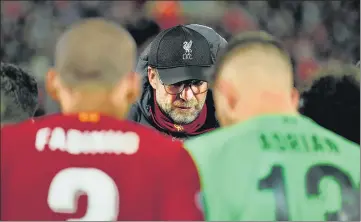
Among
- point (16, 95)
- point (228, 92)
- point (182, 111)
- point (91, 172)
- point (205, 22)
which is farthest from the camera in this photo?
point (205, 22)

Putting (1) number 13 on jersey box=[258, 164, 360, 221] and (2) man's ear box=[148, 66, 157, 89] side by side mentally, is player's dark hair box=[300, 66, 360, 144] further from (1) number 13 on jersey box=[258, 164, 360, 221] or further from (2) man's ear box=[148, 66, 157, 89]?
(2) man's ear box=[148, 66, 157, 89]

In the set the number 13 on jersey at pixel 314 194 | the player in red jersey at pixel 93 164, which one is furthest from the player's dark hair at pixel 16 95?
the number 13 on jersey at pixel 314 194

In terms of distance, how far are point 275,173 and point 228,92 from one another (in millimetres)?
364

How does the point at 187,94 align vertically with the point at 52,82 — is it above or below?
above

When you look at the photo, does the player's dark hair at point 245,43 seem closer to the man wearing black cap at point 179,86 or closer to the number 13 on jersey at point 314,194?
the number 13 on jersey at point 314,194

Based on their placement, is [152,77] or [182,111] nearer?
[182,111]

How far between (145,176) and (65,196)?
278 millimetres

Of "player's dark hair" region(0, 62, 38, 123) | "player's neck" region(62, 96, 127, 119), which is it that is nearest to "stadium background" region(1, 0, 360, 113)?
"player's dark hair" region(0, 62, 38, 123)

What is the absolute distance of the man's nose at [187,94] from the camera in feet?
14.5

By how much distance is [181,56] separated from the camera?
4.61 m

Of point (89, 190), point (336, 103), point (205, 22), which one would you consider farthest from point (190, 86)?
point (205, 22)

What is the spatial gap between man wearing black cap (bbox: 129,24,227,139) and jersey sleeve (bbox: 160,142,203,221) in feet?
6.81

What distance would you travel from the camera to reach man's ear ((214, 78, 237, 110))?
252 centimetres

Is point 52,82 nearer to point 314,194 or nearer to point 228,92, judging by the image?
point 228,92
